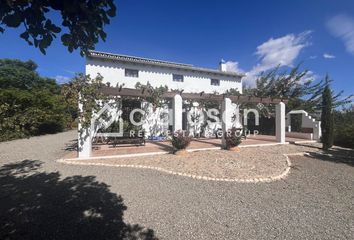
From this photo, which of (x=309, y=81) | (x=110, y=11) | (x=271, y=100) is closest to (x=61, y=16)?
(x=110, y=11)

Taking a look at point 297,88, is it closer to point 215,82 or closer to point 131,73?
point 215,82

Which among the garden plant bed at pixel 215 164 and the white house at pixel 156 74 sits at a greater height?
the white house at pixel 156 74

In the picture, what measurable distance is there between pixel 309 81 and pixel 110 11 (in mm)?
29011

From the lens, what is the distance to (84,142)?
372 inches

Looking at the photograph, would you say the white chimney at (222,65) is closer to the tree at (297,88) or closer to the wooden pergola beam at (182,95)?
the tree at (297,88)

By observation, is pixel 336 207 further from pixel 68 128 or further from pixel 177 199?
pixel 68 128

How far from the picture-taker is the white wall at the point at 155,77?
50.9 ft

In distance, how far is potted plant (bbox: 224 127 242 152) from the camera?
1133 centimetres

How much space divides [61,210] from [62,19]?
3.80 metres

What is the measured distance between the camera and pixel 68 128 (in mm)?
29781

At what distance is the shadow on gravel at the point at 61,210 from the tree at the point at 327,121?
13.1 meters

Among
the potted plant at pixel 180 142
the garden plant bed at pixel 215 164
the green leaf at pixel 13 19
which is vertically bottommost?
the garden plant bed at pixel 215 164

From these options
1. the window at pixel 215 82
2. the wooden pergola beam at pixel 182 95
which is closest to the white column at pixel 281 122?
the wooden pergola beam at pixel 182 95

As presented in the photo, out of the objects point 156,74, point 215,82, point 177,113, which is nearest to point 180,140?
point 177,113
